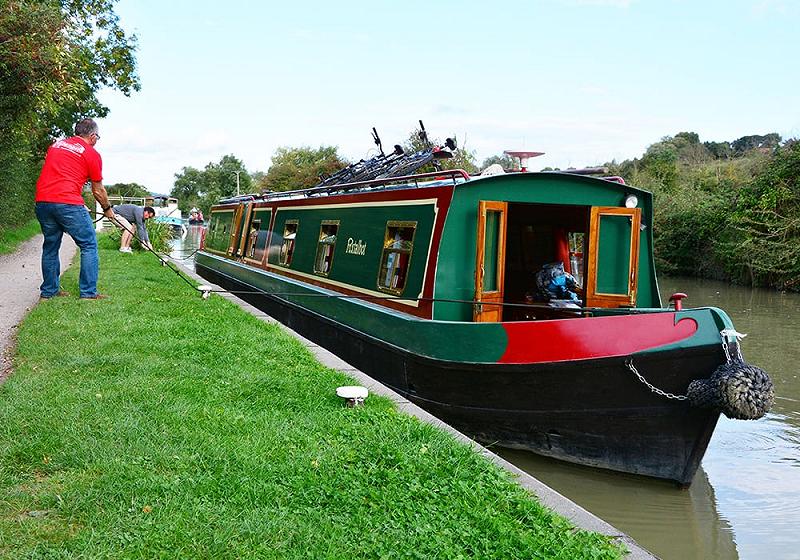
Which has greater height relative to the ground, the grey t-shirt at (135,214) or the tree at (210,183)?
the tree at (210,183)

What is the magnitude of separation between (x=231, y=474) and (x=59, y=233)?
5.17 m

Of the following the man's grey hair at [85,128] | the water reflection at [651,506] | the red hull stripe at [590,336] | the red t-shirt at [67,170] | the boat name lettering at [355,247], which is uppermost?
the man's grey hair at [85,128]

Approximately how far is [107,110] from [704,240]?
20.0 meters

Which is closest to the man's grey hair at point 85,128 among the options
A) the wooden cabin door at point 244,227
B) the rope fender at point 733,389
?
the wooden cabin door at point 244,227

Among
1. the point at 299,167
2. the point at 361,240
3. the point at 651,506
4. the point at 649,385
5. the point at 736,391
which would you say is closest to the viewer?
the point at 736,391

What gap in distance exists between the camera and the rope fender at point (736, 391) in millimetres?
4984

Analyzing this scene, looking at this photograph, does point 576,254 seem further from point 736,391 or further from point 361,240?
point 736,391

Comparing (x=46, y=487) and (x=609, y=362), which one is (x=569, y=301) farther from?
(x=46, y=487)

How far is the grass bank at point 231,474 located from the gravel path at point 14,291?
18.0 inches

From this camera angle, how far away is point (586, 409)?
5781mm

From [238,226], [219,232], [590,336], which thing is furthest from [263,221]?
[590,336]

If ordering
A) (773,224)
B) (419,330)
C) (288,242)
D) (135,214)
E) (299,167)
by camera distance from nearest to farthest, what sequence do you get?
(419,330) < (288,242) < (135,214) < (773,224) < (299,167)

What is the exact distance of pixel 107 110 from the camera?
24.3 meters

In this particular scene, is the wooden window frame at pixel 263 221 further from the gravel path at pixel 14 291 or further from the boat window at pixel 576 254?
the boat window at pixel 576 254
